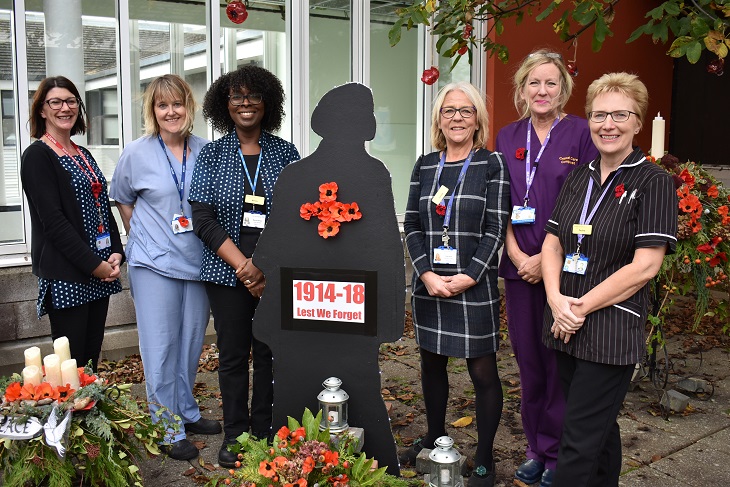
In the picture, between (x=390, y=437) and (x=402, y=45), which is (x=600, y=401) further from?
(x=402, y=45)

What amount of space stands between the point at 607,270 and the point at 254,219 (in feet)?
5.47

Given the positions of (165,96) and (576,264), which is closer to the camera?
(576,264)

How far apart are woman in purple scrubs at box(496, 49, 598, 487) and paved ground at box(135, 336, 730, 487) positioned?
40 cm

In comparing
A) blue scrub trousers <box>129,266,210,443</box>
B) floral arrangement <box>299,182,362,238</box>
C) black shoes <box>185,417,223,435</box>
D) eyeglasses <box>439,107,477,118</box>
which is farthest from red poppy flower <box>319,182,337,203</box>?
black shoes <box>185,417,223,435</box>

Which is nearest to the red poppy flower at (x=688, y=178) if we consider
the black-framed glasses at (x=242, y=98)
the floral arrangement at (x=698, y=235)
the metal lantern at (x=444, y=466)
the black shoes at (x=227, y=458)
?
the floral arrangement at (x=698, y=235)

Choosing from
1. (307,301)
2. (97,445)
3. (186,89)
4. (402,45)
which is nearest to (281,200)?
(307,301)

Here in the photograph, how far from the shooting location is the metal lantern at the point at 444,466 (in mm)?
2744

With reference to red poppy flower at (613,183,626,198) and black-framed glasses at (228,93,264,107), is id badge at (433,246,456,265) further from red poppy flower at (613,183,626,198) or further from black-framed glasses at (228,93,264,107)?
black-framed glasses at (228,93,264,107)

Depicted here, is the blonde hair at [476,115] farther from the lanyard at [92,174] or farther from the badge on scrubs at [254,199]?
the lanyard at [92,174]

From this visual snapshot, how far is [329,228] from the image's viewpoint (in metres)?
3.03

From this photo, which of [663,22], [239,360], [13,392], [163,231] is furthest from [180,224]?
[663,22]

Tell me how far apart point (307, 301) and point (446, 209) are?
774 mm

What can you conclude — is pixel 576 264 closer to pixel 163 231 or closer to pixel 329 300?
pixel 329 300

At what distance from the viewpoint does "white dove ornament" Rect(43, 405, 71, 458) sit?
2.73 m
